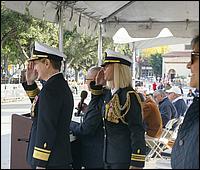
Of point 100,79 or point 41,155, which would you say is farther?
point 100,79

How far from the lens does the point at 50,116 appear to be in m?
2.36

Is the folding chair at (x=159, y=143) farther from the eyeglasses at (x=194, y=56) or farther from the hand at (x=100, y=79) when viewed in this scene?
the eyeglasses at (x=194, y=56)

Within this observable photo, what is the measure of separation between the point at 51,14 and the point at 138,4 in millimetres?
1897

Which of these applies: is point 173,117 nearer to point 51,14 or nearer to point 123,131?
point 51,14

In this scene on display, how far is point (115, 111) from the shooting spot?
8.61 ft

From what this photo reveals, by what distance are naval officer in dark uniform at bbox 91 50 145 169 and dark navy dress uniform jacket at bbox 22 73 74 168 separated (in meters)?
0.32

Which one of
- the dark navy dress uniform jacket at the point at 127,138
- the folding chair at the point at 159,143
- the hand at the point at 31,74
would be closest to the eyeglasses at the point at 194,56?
the dark navy dress uniform jacket at the point at 127,138

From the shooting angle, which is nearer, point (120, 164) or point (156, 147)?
point (120, 164)

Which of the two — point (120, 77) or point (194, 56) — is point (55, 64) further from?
point (194, 56)

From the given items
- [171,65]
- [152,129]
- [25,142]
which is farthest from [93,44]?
[171,65]

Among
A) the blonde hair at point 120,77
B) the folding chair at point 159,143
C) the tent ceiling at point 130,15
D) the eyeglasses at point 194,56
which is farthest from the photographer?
the folding chair at point 159,143

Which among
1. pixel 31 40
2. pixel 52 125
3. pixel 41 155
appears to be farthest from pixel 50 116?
pixel 31 40

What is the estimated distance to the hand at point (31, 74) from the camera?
9.31ft

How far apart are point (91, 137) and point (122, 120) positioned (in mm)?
A: 704
